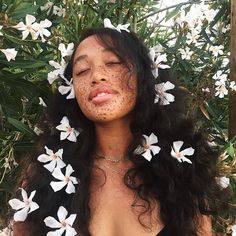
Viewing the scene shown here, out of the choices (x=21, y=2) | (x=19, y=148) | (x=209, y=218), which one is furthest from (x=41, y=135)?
(x=209, y=218)

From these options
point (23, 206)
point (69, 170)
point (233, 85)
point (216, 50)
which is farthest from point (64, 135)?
point (216, 50)

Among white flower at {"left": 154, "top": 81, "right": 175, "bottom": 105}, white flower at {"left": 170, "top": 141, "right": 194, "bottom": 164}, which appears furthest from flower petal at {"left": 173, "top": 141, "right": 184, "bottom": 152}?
white flower at {"left": 154, "top": 81, "right": 175, "bottom": 105}

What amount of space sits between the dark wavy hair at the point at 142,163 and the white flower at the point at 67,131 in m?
0.01

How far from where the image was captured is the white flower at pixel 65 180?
133cm

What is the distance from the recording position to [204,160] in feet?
4.83

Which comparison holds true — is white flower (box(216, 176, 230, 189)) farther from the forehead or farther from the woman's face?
the forehead

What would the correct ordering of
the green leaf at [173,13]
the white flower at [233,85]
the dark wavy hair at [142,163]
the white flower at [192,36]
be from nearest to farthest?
the dark wavy hair at [142,163] < the white flower at [233,85] < the white flower at [192,36] < the green leaf at [173,13]

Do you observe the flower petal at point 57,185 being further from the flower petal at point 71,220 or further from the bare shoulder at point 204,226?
the bare shoulder at point 204,226

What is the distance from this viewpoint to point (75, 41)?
172 centimetres

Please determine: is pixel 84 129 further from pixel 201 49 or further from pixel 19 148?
pixel 201 49

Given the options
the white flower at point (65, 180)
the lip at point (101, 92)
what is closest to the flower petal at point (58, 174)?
the white flower at point (65, 180)

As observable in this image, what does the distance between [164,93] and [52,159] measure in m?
0.36

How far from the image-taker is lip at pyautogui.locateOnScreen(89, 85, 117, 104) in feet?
4.11

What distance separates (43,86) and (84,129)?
0.26m
